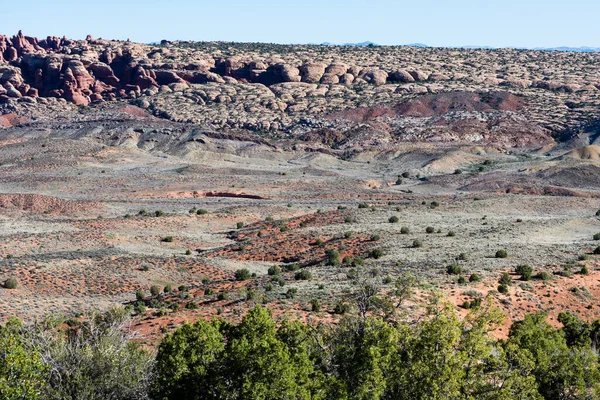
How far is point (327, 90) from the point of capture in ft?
437

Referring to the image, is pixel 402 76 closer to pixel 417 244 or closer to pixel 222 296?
pixel 417 244

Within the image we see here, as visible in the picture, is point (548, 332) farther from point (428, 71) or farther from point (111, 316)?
point (428, 71)

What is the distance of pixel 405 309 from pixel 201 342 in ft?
34.6

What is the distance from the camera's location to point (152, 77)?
458ft

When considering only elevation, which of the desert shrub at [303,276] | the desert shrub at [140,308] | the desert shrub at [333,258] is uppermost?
the desert shrub at [140,308]

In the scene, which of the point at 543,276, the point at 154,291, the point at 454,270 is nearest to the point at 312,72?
the point at 154,291

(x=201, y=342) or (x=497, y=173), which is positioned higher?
(x=201, y=342)

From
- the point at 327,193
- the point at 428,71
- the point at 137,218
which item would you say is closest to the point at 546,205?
the point at 327,193

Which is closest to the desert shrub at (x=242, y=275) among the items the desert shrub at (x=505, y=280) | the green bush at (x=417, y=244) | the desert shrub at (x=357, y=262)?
the desert shrub at (x=357, y=262)

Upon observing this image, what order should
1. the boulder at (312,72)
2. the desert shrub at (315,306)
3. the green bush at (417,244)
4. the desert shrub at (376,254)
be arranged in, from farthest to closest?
1. the boulder at (312,72)
2. the green bush at (417,244)
3. the desert shrub at (376,254)
4. the desert shrub at (315,306)

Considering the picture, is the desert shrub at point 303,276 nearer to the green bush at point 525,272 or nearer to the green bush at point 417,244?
the green bush at point 417,244

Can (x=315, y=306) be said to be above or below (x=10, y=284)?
above

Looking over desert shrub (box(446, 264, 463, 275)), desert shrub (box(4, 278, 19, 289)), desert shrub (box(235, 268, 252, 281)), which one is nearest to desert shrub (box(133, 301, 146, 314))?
desert shrub (box(4, 278, 19, 289))

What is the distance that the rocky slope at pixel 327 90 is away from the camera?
11675 cm
